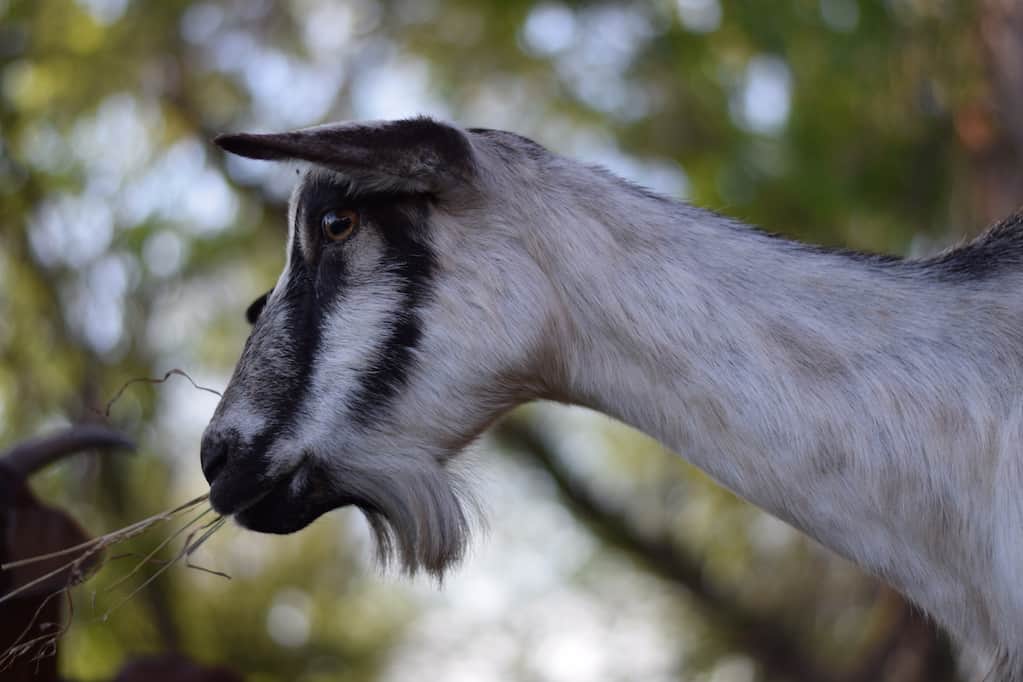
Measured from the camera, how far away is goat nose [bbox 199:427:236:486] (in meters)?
2.72

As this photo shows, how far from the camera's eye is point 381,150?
2.55 metres

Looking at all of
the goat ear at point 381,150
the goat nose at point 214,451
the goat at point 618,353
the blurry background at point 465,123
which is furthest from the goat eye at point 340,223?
the blurry background at point 465,123

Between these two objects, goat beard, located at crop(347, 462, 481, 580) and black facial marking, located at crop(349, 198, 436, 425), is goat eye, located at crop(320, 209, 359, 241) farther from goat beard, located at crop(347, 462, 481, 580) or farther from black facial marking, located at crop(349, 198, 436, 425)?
goat beard, located at crop(347, 462, 481, 580)

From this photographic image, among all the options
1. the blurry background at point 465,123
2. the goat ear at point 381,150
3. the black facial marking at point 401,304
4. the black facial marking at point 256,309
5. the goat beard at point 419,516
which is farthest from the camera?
the blurry background at point 465,123

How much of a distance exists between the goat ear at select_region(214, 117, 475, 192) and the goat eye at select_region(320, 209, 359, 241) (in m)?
0.11

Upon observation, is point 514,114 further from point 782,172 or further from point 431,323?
point 431,323

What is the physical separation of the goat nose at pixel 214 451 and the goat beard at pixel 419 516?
313 millimetres

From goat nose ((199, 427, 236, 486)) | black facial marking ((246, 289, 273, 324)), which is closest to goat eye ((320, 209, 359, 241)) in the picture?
black facial marking ((246, 289, 273, 324))

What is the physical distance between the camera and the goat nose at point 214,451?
2.72 meters

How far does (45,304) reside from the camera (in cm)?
948

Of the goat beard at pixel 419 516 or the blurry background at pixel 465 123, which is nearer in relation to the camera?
the goat beard at pixel 419 516

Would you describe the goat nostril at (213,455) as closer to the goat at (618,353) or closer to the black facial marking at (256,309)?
the goat at (618,353)

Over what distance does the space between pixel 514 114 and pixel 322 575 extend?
14.2ft

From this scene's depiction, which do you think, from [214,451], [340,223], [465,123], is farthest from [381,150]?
[465,123]
